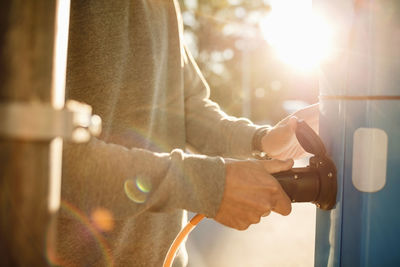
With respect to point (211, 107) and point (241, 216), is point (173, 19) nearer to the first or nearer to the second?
point (211, 107)

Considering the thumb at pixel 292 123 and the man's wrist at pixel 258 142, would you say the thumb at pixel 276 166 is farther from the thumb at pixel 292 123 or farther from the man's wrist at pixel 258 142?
the man's wrist at pixel 258 142

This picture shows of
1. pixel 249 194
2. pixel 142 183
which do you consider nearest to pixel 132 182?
pixel 142 183

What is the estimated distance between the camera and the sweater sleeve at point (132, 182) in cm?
92

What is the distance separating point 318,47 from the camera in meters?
1.05

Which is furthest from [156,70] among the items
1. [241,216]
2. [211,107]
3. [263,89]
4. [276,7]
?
[263,89]

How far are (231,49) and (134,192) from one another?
1793 centimetres

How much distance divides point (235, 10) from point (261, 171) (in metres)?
17.5

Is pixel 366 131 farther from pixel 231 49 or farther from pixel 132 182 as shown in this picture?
pixel 231 49

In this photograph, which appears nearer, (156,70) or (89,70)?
(89,70)

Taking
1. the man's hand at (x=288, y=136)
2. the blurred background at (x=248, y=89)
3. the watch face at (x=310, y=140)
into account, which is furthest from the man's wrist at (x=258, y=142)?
the blurred background at (x=248, y=89)

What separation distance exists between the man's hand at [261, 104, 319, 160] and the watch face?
0.24m

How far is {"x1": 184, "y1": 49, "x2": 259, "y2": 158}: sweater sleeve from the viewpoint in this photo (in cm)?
155

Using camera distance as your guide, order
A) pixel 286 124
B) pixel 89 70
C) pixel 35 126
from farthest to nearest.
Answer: pixel 286 124, pixel 89 70, pixel 35 126

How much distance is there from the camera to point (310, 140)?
1.05 metres
